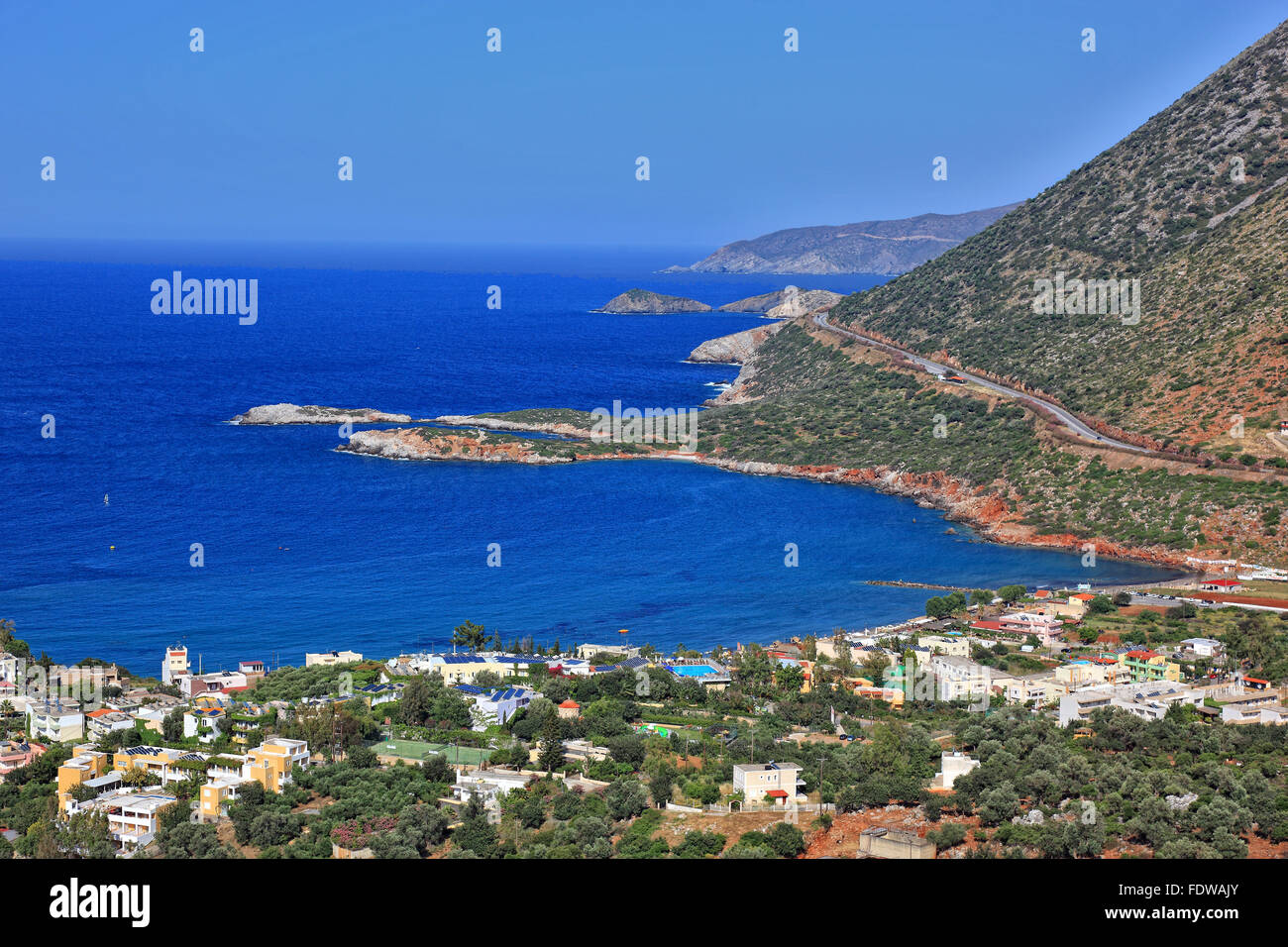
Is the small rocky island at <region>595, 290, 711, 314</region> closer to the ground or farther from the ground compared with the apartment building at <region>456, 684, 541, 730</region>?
farther from the ground

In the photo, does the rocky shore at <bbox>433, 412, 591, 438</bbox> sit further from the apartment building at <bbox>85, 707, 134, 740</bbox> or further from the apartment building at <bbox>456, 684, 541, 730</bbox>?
the apartment building at <bbox>85, 707, 134, 740</bbox>

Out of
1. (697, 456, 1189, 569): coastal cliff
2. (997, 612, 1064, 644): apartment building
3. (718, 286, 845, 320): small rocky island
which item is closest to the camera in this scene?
(997, 612, 1064, 644): apartment building

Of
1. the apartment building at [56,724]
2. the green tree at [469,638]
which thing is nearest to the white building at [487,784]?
the apartment building at [56,724]

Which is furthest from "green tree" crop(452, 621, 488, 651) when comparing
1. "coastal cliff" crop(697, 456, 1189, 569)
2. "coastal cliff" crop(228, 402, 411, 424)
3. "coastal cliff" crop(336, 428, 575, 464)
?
"coastal cliff" crop(228, 402, 411, 424)

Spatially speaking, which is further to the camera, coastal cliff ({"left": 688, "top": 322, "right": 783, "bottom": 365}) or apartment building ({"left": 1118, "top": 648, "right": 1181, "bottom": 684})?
coastal cliff ({"left": 688, "top": 322, "right": 783, "bottom": 365})

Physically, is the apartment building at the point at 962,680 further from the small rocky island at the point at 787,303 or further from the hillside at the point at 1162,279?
the small rocky island at the point at 787,303
